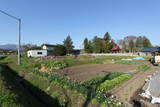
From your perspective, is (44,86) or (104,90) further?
(44,86)

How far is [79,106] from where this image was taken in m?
5.40

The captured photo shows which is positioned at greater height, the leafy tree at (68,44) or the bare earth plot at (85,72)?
the leafy tree at (68,44)

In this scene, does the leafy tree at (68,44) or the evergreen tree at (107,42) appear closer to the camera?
the leafy tree at (68,44)

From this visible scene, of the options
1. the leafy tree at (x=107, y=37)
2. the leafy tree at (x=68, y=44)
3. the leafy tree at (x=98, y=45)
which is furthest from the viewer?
the leafy tree at (x=107, y=37)

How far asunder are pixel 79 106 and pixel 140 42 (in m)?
62.5

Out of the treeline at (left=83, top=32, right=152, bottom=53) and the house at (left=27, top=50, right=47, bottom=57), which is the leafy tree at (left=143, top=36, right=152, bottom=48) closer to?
the treeline at (left=83, top=32, right=152, bottom=53)

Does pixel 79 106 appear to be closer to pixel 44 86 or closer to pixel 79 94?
pixel 79 94

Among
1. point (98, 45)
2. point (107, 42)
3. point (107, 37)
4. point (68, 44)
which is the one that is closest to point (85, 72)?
point (68, 44)

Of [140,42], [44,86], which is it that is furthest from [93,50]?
[44,86]

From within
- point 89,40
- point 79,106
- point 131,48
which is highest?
point 89,40

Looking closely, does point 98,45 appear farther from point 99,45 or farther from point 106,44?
point 106,44

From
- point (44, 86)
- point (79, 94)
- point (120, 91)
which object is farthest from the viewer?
point (44, 86)

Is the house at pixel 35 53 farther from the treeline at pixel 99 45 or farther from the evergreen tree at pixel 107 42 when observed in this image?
the evergreen tree at pixel 107 42

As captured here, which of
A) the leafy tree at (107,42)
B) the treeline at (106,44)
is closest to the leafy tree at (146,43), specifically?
the treeline at (106,44)
